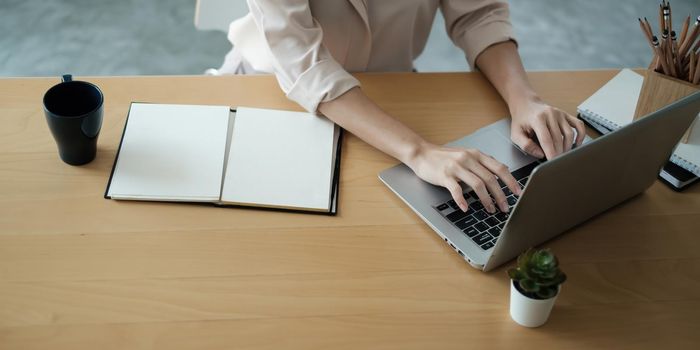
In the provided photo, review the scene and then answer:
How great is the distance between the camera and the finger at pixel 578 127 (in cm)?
117

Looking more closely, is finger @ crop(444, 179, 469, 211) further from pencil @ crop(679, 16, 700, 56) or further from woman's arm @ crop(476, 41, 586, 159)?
pencil @ crop(679, 16, 700, 56)

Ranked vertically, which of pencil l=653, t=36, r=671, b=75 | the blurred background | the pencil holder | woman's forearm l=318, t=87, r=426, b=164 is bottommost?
the blurred background

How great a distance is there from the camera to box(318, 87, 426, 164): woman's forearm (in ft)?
3.76

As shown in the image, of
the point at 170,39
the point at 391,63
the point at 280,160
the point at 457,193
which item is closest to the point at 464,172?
the point at 457,193

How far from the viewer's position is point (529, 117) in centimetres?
121

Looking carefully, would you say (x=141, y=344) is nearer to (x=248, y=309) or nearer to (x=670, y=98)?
(x=248, y=309)

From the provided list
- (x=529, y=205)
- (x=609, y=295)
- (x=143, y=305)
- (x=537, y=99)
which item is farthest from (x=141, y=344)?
(x=537, y=99)

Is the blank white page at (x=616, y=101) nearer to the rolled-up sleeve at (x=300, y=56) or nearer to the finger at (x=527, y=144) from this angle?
the finger at (x=527, y=144)

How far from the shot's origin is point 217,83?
4.22ft

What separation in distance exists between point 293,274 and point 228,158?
0.84 ft

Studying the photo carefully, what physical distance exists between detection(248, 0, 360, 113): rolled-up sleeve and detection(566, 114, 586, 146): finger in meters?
0.35

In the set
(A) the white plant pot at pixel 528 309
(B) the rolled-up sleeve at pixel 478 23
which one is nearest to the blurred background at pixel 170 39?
(B) the rolled-up sleeve at pixel 478 23

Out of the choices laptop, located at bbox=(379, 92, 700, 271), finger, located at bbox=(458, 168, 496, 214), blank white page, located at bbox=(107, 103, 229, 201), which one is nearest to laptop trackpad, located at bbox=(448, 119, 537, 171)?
laptop, located at bbox=(379, 92, 700, 271)

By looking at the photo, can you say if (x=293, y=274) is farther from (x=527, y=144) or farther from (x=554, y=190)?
(x=527, y=144)
